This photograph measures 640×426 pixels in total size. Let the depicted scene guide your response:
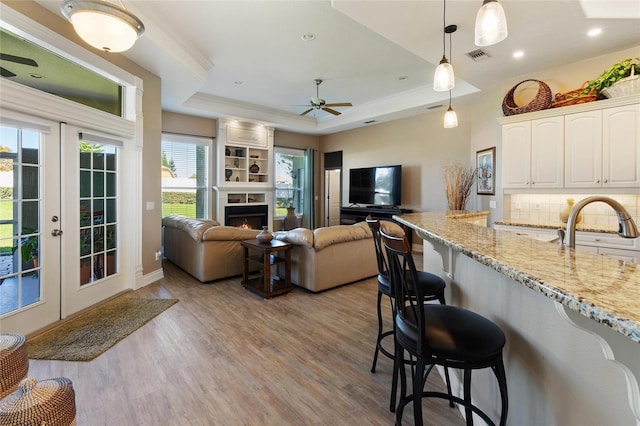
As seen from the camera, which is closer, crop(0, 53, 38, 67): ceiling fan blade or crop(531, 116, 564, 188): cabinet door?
crop(0, 53, 38, 67): ceiling fan blade

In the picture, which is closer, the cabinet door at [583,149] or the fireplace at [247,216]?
the cabinet door at [583,149]

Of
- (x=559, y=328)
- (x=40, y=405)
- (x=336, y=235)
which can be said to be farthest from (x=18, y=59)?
(x=559, y=328)

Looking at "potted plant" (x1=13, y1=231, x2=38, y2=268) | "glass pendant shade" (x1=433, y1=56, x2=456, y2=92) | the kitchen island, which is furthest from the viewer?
"potted plant" (x1=13, y1=231, x2=38, y2=268)

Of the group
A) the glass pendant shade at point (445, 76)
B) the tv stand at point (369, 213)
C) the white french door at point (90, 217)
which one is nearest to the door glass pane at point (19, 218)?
the white french door at point (90, 217)

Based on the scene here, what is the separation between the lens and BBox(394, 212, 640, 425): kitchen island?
75cm

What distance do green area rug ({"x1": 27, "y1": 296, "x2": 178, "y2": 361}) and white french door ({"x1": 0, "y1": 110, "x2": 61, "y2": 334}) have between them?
245mm

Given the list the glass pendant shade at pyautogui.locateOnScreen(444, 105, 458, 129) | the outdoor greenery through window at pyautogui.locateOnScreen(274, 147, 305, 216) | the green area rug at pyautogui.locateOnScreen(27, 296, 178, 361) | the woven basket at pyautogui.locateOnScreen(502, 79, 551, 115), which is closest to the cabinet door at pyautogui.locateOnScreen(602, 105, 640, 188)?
the woven basket at pyautogui.locateOnScreen(502, 79, 551, 115)

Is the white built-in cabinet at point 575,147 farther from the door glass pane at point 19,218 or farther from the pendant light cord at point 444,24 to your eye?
the door glass pane at point 19,218

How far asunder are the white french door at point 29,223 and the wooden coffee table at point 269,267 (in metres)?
2.00

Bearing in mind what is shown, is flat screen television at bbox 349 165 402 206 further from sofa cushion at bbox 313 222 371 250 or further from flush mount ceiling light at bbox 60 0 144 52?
flush mount ceiling light at bbox 60 0 144 52

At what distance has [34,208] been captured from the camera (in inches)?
113

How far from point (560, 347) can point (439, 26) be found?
9.89 feet

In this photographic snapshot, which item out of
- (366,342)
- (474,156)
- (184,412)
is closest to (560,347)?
(366,342)

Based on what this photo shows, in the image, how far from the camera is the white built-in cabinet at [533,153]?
3840 millimetres
